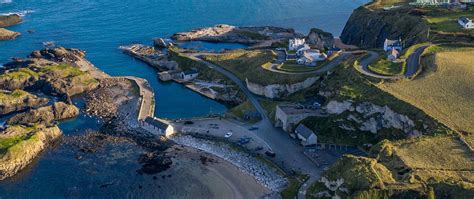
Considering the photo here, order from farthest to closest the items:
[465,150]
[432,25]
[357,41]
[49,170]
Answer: [357,41]
[432,25]
[49,170]
[465,150]

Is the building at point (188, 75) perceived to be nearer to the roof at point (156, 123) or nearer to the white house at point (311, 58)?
the white house at point (311, 58)

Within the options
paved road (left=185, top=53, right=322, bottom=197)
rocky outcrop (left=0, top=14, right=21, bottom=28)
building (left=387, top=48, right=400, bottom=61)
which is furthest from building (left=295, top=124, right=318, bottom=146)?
rocky outcrop (left=0, top=14, right=21, bottom=28)

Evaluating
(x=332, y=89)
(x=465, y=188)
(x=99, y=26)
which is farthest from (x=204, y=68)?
(x=465, y=188)

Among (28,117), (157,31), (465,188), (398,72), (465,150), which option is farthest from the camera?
(157,31)

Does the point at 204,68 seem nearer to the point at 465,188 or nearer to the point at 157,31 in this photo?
the point at 157,31

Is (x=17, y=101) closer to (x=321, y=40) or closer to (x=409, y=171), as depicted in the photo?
(x=321, y=40)

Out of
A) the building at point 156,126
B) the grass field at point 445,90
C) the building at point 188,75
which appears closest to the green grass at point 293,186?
the grass field at point 445,90

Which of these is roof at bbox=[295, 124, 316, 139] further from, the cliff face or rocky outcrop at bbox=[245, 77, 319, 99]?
the cliff face
